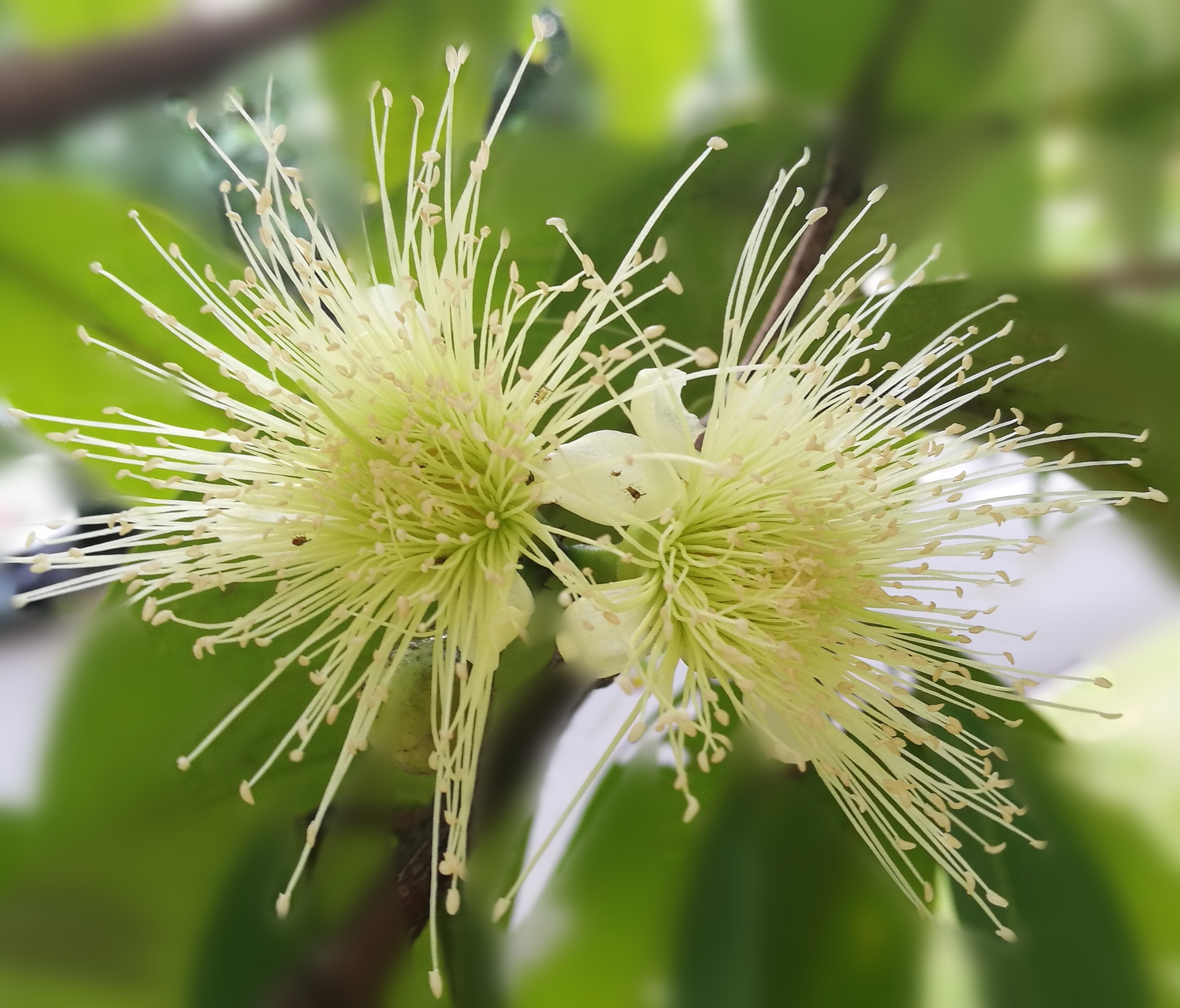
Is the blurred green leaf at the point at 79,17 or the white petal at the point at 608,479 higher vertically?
the blurred green leaf at the point at 79,17

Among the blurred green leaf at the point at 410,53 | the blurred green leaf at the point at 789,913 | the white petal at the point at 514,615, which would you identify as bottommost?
the blurred green leaf at the point at 789,913

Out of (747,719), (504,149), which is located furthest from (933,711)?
(504,149)

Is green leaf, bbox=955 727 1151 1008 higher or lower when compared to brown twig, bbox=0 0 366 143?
lower

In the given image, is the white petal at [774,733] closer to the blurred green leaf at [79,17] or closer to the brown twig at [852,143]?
the brown twig at [852,143]

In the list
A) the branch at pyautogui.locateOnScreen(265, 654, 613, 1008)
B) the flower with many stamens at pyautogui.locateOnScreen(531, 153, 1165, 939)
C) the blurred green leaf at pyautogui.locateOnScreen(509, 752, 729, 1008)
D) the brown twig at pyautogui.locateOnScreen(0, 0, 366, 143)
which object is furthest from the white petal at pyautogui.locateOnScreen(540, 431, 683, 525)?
the brown twig at pyautogui.locateOnScreen(0, 0, 366, 143)

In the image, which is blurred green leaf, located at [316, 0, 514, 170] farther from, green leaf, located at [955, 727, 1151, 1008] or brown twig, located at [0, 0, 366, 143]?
green leaf, located at [955, 727, 1151, 1008]

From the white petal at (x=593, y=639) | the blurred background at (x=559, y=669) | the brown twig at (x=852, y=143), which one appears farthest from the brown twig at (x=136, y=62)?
the white petal at (x=593, y=639)

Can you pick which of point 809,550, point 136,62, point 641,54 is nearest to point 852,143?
point 641,54
